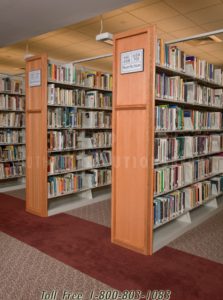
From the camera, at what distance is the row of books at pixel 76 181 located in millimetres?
4906

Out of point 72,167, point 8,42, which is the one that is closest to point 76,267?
point 72,167

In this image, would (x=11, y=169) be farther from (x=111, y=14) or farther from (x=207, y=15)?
(x=207, y=15)

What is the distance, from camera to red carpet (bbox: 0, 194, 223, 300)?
2.73m

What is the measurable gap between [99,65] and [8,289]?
8.48m

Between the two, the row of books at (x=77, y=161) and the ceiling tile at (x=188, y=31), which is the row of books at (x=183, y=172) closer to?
the row of books at (x=77, y=161)

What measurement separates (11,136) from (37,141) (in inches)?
87.5

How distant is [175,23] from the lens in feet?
18.7

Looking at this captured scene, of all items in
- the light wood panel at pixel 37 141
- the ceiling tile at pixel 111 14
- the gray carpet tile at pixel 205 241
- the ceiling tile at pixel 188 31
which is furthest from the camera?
the ceiling tile at pixel 188 31

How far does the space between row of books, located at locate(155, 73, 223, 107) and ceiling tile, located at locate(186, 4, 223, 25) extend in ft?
4.41

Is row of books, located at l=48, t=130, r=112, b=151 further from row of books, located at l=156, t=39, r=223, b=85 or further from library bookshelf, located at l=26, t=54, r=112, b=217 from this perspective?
row of books, located at l=156, t=39, r=223, b=85

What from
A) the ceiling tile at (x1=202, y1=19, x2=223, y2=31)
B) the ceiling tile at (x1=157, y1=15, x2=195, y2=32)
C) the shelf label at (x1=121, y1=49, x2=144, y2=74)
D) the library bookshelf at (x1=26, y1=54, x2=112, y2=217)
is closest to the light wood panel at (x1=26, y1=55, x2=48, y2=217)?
the library bookshelf at (x1=26, y1=54, x2=112, y2=217)

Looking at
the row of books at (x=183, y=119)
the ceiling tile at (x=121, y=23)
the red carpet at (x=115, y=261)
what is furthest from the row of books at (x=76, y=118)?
the row of books at (x=183, y=119)

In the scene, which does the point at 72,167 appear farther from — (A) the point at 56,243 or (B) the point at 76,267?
(B) the point at 76,267

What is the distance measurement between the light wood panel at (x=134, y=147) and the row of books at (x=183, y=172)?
0.99ft
